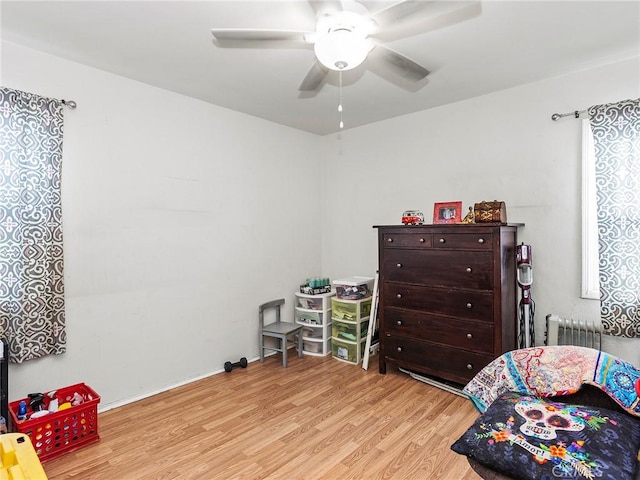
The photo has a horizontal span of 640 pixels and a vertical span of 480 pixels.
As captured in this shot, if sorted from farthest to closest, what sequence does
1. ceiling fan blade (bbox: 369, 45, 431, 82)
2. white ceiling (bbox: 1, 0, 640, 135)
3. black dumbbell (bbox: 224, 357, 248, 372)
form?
black dumbbell (bbox: 224, 357, 248, 372) → white ceiling (bbox: 1, 0, 640, 135) → ceiling fan blade (bbox: 369, 45, 431, 82)

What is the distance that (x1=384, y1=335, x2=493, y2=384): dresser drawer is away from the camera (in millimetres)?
2748

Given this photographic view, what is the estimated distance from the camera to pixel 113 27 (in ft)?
6.82

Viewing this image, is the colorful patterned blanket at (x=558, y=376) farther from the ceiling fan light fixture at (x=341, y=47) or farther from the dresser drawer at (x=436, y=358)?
the ceiling fan light fixture at (x=341, y=47)

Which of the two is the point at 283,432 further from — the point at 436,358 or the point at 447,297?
the point at 447,297

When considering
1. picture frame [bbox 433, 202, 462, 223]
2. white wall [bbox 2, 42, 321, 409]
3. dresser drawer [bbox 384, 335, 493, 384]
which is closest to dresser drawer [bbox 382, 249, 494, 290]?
picture frame [bbox 433, 202, 462, 223]

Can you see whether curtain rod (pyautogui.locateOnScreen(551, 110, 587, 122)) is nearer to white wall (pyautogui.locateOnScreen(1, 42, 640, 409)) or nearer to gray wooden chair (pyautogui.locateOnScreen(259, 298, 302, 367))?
white wall (pyautogui.locateOnScreen(1, 42, 640, 409))

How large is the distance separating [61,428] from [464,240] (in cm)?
294

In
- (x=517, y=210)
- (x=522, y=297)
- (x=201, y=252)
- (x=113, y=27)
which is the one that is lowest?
(x=522, y=297)

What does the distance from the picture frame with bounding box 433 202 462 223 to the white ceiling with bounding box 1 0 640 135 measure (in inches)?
37.5

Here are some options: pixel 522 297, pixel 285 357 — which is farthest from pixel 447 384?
pixel 285 357

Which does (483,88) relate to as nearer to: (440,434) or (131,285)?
(440,434)

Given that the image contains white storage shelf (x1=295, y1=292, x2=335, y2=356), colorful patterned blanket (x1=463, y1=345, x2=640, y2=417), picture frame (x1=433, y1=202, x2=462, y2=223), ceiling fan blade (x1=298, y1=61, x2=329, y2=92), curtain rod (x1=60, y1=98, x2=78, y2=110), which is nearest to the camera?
colorful patterned blanket (x1=463, y1=345, x2=640, y2=417)

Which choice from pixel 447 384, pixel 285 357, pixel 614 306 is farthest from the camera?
pixel 285 357

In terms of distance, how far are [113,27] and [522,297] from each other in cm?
337
